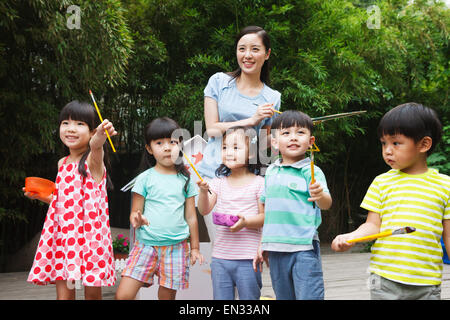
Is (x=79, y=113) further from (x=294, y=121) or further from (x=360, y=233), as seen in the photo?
(x=360, y=233)

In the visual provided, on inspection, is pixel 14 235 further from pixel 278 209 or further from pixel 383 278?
pixel 383 278

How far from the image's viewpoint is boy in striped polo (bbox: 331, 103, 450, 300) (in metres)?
1.57

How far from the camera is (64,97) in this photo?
14.7ft

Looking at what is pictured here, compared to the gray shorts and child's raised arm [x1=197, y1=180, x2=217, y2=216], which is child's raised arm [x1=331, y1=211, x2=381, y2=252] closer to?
the gray shorts

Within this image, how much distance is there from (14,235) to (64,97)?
1.85 metres

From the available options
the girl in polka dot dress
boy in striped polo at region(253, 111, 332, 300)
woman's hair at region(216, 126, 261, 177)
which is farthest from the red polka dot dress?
boy in striped polo at region(253, 111, 332, 300)

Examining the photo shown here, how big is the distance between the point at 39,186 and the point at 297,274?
118 cm

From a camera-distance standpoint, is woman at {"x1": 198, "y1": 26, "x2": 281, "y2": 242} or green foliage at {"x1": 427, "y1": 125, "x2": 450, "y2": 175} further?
green foliage at {"x1": 427, "y1": 125, "x2": 450, "y2": 175}

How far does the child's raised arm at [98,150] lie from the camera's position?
6.48 ft

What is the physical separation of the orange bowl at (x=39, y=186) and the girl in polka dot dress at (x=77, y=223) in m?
0.02

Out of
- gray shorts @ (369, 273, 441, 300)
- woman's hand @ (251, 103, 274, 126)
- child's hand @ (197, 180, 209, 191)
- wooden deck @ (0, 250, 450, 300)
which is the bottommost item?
wooden deck @ (0, 250, 450, 300)

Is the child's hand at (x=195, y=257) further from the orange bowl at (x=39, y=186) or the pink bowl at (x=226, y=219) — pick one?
the orange bowl at (x=39, y=186)

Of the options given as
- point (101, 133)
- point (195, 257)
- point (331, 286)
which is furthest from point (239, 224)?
point (331, 286)

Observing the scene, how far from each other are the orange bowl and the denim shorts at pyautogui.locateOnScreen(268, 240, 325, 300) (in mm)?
1018
